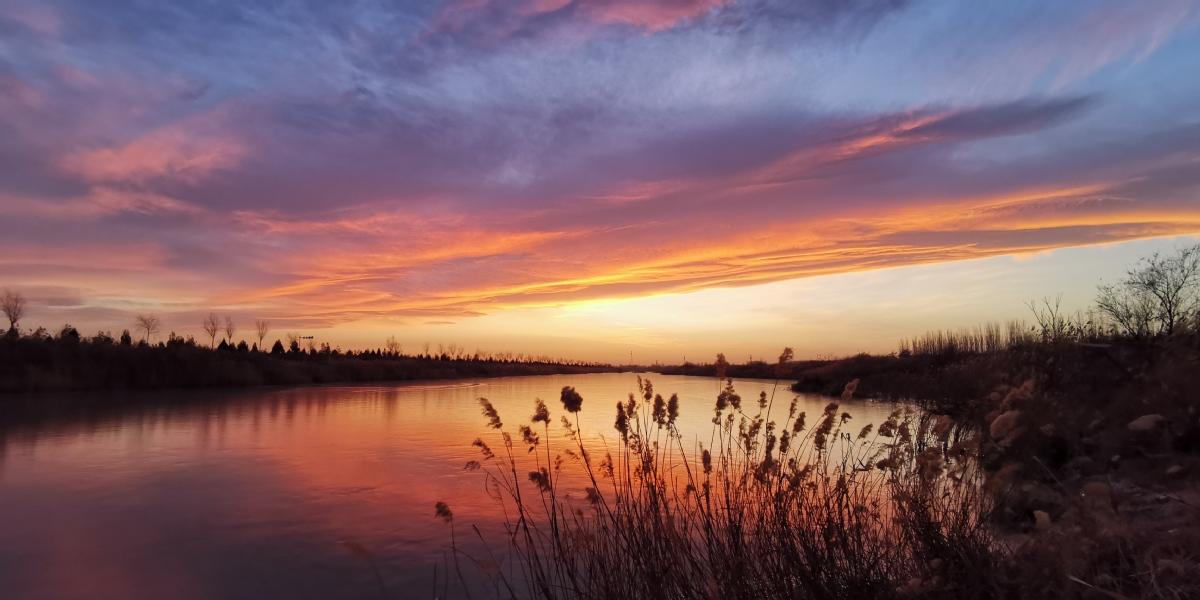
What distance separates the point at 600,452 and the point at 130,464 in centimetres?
792

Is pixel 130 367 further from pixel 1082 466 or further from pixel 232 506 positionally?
pixel 1082 466

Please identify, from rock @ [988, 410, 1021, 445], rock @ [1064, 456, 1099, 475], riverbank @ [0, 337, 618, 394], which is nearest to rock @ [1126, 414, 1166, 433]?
rock @ [1064, 456, 1099, 475]

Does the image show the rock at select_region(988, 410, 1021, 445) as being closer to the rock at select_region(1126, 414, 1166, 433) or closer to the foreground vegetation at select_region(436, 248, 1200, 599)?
the foreground vegetation at select_region(436, 248, 1200, 599)

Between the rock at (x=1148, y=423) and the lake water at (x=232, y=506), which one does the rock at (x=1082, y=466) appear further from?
the lake water at (x=232, y=506)

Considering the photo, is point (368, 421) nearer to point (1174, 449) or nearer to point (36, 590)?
point (36, 590)

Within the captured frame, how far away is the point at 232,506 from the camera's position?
329 inches

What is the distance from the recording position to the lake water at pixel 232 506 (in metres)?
5.78

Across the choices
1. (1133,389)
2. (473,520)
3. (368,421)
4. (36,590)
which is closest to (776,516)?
(473,520)

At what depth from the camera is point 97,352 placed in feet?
96.9

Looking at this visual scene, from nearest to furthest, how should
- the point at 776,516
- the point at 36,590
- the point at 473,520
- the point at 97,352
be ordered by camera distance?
the point at 776,516, the point at 36,590, the point at 473,520, the point at 97,352

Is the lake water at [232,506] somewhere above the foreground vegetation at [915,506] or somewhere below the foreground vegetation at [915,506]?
below

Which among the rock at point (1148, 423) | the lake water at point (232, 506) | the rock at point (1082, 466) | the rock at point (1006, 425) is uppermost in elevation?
the rock at point (1006, 425)

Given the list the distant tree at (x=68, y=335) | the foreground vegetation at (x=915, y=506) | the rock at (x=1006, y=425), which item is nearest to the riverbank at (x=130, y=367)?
the distant tree at (x=68, y=335)

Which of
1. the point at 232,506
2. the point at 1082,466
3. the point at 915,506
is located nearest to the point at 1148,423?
the point at 1082,466
